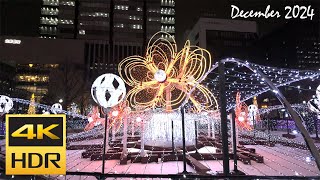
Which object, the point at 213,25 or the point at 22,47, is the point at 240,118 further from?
the point at 213,25

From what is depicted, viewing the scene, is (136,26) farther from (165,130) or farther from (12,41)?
(165,130)

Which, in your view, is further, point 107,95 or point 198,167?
point 198,167

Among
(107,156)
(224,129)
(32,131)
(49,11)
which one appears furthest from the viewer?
(49,11)

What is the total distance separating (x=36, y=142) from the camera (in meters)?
3.88

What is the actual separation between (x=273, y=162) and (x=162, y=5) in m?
87.7

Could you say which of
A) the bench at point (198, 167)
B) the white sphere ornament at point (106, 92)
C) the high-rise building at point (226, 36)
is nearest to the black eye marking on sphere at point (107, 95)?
the white sphere ornament at point (106, 92)

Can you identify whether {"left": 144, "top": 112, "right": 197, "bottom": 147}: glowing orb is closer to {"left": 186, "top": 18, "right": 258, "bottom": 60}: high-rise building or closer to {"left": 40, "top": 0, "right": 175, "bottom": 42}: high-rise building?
{"left": 186, "top": 18, "right": 258, "bottom": 60}: high-rise building

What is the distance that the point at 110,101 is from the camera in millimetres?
7395

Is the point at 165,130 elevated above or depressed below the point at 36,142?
below

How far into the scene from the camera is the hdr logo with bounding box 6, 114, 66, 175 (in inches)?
151

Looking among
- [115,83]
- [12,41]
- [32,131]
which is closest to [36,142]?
[32,131]

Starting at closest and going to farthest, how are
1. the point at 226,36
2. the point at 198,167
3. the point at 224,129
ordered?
the point at 224,129
the point at 198,167
the point at 226,36

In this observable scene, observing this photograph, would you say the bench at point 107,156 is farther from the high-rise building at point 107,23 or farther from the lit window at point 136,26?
the lit window at point 136,26

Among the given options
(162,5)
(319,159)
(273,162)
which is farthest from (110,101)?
(162,5)
